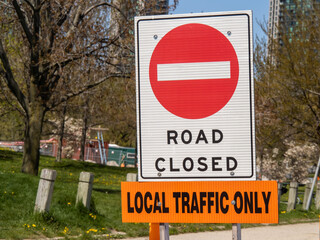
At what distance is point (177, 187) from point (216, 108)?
54cm

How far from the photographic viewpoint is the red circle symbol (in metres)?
3.22

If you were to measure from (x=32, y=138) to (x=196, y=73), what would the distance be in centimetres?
1525

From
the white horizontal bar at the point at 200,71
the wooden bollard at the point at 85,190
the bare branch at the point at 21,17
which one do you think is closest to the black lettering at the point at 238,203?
the white horizontal bar at the point at 200,71

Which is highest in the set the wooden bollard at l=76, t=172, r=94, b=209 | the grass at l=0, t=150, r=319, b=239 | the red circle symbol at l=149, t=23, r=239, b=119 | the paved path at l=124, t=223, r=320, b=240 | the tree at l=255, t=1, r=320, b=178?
the tree at l=255, t=1, r=320, b=178

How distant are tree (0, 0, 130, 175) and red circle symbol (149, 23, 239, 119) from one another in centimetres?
1272

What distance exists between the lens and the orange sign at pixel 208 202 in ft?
10.4

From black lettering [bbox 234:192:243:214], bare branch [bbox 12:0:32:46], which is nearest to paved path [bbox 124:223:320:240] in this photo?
black lettering [bbox 234:192:243:214]

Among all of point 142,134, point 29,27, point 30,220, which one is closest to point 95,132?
point 29,27

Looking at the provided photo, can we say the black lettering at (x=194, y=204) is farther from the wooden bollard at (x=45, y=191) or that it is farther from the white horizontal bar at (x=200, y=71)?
the wooden bollard at (x=45, y=191)

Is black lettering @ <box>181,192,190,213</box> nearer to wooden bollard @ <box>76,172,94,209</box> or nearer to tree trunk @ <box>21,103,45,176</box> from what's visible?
wooden bollard @ <box>76,172,94,209</box>

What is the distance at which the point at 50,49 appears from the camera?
16.9m

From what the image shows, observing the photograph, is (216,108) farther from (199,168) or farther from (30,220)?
(30,220)

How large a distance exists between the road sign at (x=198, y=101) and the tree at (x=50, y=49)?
12.7 m

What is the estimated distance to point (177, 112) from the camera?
324cm
